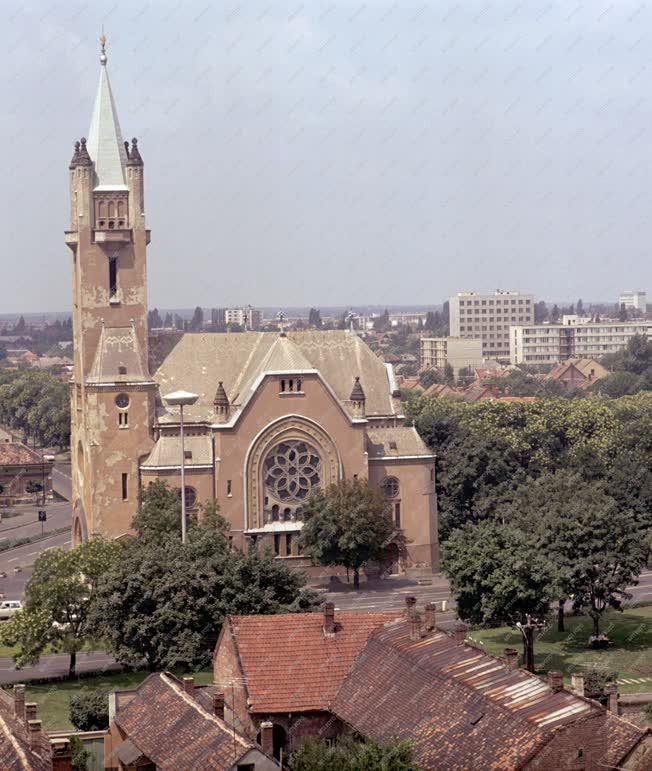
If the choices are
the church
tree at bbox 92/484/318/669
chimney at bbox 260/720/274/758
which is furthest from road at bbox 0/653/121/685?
chimney at bbox 260/720/274/758

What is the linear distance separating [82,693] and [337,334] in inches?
1489

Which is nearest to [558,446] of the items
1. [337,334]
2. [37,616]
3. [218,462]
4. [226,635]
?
[337,334]

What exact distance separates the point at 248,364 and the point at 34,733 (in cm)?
4918

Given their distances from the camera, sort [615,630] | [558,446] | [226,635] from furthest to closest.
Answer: [558,446]
[615,630]
[226,635]

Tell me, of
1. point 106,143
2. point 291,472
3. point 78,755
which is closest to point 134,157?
point 106,143

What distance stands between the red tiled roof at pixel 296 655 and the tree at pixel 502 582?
1341 cm

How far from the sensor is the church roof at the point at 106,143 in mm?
94125

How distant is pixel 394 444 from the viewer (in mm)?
93500

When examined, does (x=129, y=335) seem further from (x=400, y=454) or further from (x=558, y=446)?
(x=558, y=446)

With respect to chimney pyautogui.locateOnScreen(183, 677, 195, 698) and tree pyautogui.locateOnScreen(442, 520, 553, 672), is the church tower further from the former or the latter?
chimney pyautogui.locateOnScreen(183, 677, 195, 698)

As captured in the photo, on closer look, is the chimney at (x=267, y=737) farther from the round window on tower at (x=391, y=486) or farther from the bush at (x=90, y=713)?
the round window on tower at (x=391, y=486)

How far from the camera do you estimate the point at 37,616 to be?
225ft

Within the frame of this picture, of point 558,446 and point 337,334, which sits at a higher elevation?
point 337,334

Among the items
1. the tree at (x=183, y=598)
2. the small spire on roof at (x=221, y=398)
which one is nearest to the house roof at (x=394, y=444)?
the small spire on roof at (x=221, y=398)
